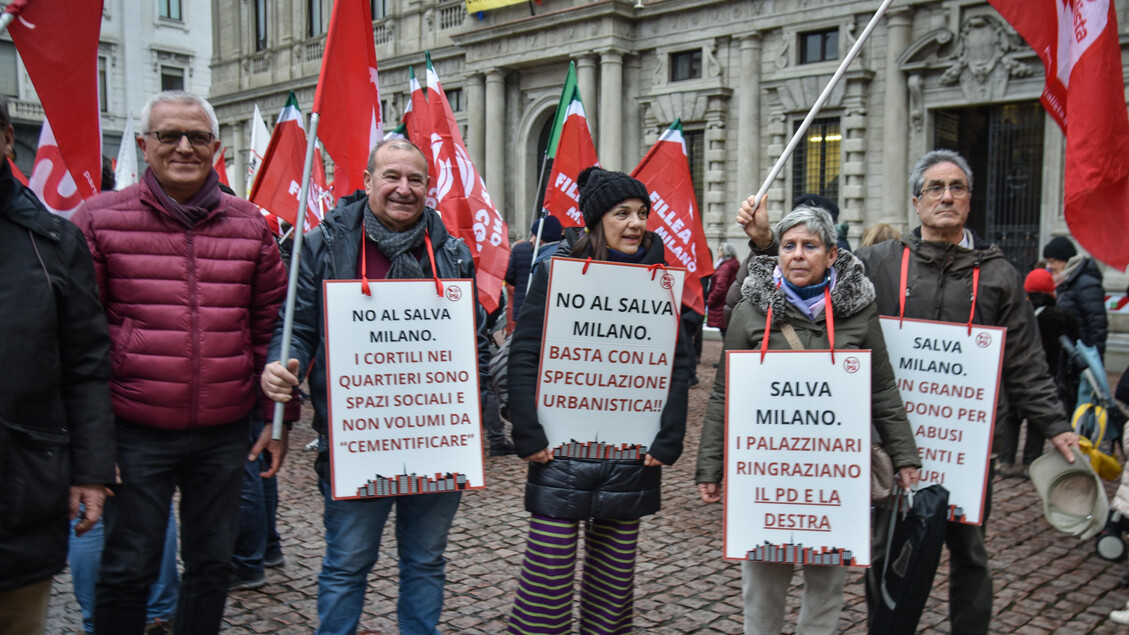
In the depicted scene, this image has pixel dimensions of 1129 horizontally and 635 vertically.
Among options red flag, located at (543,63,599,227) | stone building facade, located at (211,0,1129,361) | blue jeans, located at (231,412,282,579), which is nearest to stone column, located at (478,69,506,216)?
stone building facade, located at (211,0,1129,361)

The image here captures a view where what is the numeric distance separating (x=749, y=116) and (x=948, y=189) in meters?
14.8

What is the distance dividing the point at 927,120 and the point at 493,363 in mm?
12276

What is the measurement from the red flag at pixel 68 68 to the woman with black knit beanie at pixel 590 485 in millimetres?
1852

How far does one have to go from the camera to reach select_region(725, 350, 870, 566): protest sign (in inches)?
115

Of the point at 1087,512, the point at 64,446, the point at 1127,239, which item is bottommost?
the point at 1087,512

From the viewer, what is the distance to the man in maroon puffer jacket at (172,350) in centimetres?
280

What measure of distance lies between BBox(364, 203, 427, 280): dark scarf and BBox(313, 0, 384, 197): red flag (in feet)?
1.88

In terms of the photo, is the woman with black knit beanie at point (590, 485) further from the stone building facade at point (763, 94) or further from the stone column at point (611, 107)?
the stone column at point (611, 107)

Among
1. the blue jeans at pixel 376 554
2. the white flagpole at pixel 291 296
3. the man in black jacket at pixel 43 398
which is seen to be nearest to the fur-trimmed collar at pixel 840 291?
the blue jeans at pixel 376 554

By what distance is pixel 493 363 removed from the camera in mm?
5871

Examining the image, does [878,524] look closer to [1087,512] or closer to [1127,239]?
[1127,239]

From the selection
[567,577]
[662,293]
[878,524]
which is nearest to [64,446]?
[567,577]

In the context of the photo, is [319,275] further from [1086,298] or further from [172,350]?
[1086,298]

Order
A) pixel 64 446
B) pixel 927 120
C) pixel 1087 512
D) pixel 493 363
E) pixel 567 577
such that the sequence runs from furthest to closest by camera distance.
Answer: pixel 927 120 < pixel 493 363 < pixel 1087 512 < pixel 567 577 < pixel 64 446
